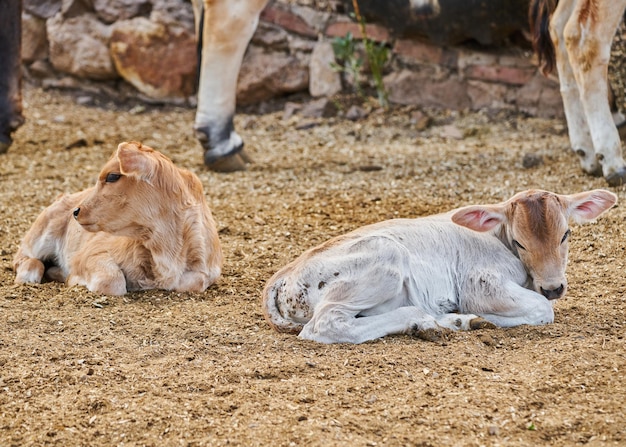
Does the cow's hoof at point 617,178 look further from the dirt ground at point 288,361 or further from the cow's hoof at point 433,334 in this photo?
the cow's hoof at point 433,334

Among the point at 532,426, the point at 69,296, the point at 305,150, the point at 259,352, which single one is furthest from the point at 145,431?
the point at 305,150

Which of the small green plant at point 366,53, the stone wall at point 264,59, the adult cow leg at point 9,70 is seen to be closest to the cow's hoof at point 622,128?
the stone wall at point 264,59

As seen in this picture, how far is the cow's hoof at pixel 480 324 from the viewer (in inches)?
176

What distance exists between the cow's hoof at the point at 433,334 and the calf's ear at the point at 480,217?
1.79ft

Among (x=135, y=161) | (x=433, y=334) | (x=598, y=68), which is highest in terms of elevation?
(x=598, y=68)

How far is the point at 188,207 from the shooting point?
17.4ft

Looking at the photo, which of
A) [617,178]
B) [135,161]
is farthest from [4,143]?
[617,178]

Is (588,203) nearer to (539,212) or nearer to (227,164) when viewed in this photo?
(539,212)

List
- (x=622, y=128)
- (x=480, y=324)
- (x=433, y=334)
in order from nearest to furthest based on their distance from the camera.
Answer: (x=433, y=334) → (x=480, y=324) → (x=622, y=128)

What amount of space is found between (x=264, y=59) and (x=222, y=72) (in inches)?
116

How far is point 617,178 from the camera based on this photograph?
713 cm

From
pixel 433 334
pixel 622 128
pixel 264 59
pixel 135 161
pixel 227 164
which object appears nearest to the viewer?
pixel 433 334

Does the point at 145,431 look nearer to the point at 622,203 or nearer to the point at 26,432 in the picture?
the point at 26,432

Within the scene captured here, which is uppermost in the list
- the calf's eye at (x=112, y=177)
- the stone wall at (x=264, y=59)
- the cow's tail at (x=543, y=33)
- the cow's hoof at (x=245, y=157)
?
the cow's tail at (x=543, y=33)
